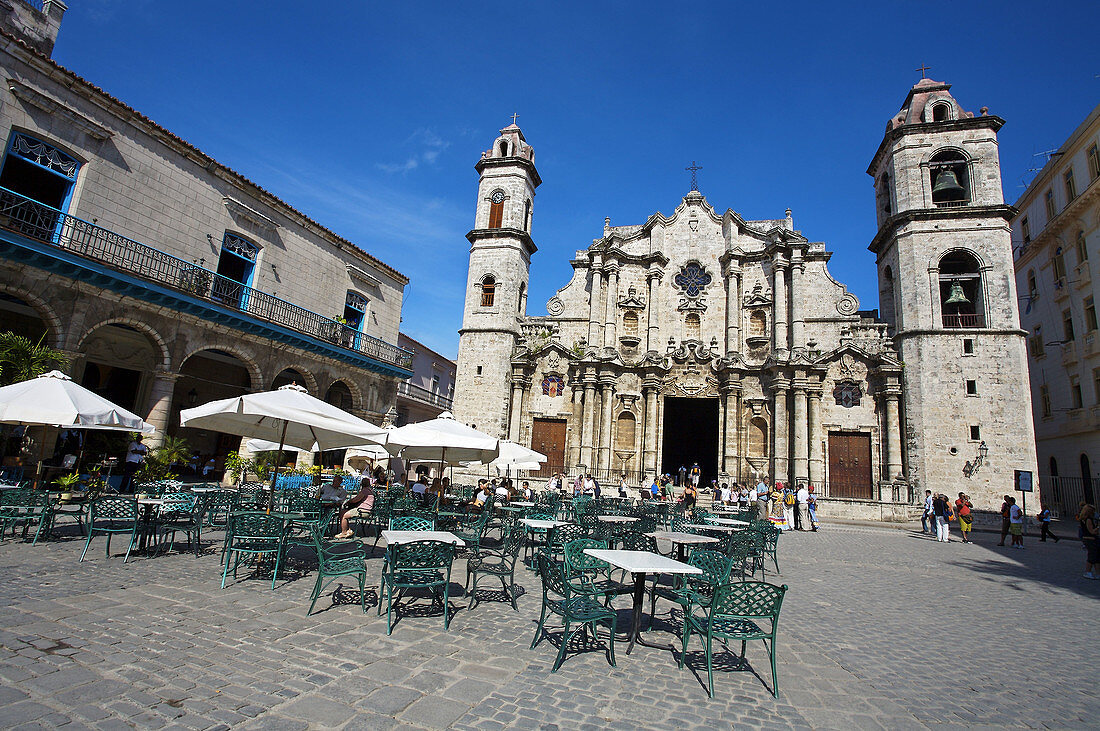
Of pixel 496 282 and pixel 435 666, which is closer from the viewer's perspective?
pixel 435 666

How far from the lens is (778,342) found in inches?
1006

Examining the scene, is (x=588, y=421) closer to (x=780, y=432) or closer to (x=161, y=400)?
(x=780, y=432)

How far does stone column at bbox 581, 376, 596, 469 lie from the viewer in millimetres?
25328

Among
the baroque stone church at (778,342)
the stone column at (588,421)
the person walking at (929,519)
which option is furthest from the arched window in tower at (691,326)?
the person walking at (929,519)

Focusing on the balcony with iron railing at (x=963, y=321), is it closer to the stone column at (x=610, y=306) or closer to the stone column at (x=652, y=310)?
the stone column at (x=652, y=310)

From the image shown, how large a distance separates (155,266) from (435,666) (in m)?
15.1

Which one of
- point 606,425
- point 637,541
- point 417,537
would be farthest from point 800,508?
point 417,537

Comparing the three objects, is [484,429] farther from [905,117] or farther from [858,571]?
[905,117]

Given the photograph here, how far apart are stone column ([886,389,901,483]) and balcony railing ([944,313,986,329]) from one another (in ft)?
13.7

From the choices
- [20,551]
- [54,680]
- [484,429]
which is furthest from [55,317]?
[484,429]

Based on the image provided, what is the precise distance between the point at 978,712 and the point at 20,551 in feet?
36.0

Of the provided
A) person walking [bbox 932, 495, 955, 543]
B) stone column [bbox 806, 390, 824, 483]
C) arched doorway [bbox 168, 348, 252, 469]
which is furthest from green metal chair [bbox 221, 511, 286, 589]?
stone column [bbox 806, 390, 824, 483]

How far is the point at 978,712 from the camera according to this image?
4211mm

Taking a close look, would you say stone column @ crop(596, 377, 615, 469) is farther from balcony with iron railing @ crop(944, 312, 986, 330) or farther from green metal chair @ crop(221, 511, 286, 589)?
green metal chair @ crop(221, 511, 286, 589)
